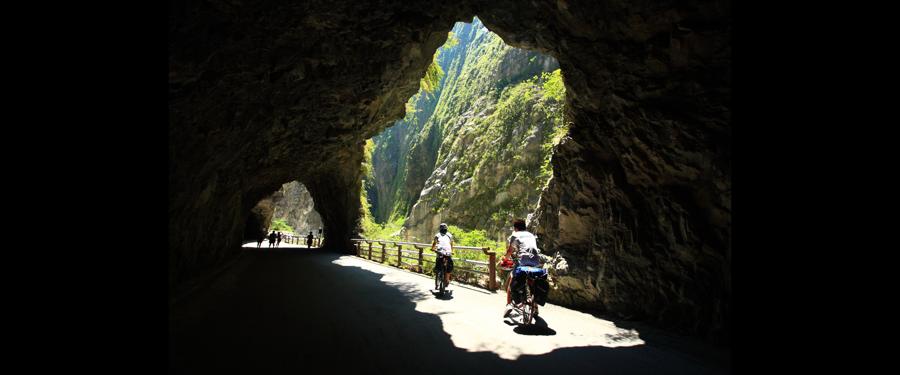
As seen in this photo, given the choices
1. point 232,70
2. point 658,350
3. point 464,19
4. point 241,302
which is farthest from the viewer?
point 464,19

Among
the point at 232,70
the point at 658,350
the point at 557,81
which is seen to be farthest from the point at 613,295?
the point at 232,70

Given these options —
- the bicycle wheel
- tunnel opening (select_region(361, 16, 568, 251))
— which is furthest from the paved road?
tunnel opening (select_region(361, 16, 568, 251))

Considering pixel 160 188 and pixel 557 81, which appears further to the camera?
pixel 557 81

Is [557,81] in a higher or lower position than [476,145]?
lower

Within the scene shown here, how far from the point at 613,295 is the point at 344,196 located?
20578 mm

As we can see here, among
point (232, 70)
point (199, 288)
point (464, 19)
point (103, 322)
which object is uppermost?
point (464, 19)

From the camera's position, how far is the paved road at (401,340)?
4.44 m

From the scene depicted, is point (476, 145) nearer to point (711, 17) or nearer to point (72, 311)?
point (711, 17)

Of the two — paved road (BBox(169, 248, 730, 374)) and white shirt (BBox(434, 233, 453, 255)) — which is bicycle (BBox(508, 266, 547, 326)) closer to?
paved road (BBox(169, 248, 730, 374))

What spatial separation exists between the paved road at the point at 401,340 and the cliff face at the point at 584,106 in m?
1.16

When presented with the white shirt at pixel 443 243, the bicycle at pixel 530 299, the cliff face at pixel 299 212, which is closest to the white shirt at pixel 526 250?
the bicycle at pixel 530 299

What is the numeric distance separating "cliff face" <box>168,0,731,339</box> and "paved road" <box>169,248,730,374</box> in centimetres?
116

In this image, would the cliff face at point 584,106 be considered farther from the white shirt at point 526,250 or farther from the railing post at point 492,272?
the white shirt at point 526,250

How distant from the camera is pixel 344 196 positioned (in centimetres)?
2573
